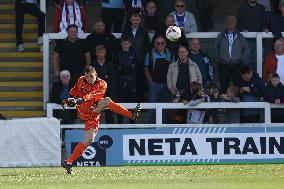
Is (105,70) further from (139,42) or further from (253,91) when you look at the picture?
(253,91)

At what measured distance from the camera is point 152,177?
52.6ft

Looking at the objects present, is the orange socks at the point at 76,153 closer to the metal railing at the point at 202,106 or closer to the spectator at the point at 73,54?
the metal railing at the point at 202,106

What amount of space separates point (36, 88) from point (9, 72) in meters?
0.73

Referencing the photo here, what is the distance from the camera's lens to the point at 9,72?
22.3 meters

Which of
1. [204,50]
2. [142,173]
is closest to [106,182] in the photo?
[142,173]

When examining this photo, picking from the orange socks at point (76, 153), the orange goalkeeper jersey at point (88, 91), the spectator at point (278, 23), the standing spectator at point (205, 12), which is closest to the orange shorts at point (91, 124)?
the orange goalkeeper jersey at point (88, 91)

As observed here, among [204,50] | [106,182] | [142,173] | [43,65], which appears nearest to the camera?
[106,182]

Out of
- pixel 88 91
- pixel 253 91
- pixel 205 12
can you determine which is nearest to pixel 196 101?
pixel 253 91

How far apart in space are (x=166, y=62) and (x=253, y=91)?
185 cm

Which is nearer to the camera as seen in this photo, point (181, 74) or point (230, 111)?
point (181, 74)

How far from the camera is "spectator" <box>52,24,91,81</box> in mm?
20047

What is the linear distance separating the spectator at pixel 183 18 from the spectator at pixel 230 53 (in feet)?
2.25

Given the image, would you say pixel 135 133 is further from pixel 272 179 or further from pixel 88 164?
pixel 272 179

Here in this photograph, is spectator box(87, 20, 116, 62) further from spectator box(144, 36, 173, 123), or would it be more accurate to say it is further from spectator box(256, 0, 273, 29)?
spectator box(256, 0, 273, 29)
